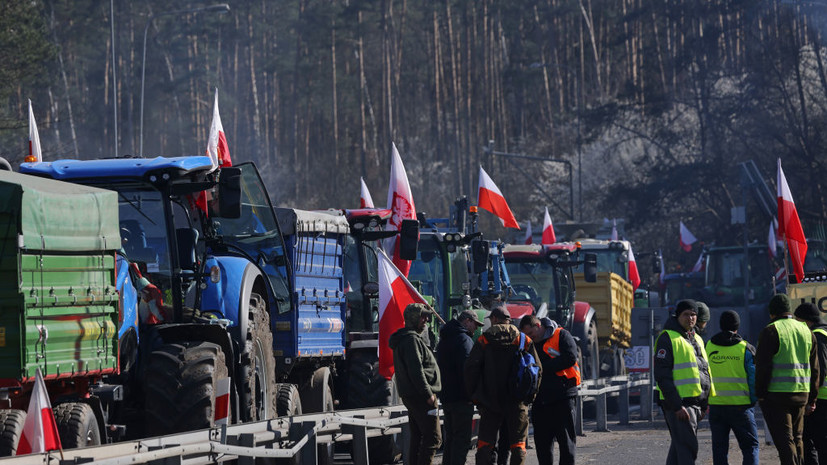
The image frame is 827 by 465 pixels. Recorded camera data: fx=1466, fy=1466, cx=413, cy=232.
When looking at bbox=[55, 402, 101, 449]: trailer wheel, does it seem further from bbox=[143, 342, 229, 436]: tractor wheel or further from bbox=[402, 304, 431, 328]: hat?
bbox=[402, 304, 431, 328]: hat

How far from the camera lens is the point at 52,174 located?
446 inches

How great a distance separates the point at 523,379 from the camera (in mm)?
11320

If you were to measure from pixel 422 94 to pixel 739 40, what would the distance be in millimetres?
26283

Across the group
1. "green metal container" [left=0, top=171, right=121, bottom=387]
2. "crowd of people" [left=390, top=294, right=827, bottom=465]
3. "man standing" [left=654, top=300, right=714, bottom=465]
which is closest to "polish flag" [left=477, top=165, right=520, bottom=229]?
"crowd of people" [left=390, top=294, right=827, bottom=465]

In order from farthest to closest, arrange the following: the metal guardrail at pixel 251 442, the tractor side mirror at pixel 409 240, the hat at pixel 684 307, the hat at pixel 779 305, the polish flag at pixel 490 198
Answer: the polish flag at pixel 490 198
the tractor side mirror at pixel 409 240
the hat at pixel 779 305
the hat at pixel 684 307
the metal guardrail at pixel 251 442

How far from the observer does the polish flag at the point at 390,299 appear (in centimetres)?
1360

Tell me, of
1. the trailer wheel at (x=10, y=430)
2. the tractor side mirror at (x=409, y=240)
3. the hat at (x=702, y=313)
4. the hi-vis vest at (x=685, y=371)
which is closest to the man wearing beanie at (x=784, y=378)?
the hat at (x=702, y=313)

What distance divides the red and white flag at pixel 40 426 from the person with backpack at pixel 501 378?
14.1 ft

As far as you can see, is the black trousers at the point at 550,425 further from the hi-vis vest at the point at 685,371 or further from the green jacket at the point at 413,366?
the hi-vis vest at the point at 685,371

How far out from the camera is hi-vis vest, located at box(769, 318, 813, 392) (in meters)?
11.7

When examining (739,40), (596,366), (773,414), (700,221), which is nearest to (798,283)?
(596,366)

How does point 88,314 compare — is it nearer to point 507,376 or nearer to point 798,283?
point 507,376

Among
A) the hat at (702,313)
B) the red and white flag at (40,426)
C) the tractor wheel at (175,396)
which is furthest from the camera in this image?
the hat at (702,313)

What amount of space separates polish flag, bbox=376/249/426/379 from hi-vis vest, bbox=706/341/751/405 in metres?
3.08
